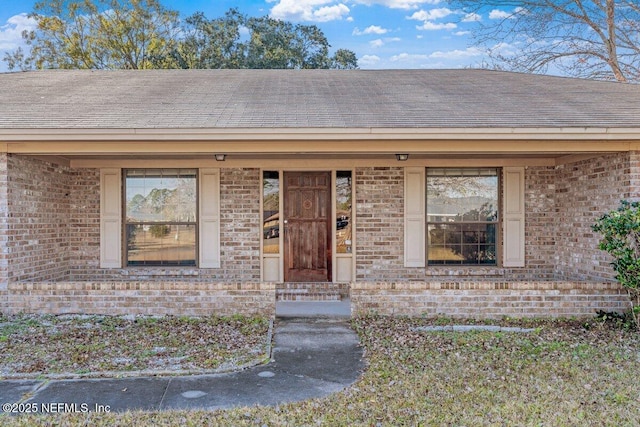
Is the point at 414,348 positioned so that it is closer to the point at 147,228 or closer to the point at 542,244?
the point at 542,244

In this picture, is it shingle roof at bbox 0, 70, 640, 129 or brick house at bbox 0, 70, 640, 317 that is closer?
shingle roof at bbox 0, 70, 640, 129

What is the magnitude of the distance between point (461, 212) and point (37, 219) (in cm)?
669

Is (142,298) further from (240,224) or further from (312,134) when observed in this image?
(312,134)

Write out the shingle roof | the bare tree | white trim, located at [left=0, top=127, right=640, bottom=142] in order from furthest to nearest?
the bare tree, the shingle roof, white trim, located at [left=0, top=127, right=640, bottom=142]

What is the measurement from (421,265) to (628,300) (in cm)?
294

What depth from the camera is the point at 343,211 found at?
27.2 feet

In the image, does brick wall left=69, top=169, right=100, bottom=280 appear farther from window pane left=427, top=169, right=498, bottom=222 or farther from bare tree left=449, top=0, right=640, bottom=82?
bare tree left=449, top=0, right=640, bottom=82

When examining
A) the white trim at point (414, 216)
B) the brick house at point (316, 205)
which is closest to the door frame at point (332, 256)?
the brick house at point (316, 205)

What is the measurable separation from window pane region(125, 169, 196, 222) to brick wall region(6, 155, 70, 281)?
102cm

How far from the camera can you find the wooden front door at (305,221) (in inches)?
327

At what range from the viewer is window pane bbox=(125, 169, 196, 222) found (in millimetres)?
8297

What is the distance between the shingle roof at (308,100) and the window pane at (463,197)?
4.45 feet

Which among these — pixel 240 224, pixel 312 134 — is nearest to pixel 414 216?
pixel 312 134

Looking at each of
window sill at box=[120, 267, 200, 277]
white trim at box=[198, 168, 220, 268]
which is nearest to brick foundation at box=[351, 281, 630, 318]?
white trim at box=[198, 168, 220, 268]
